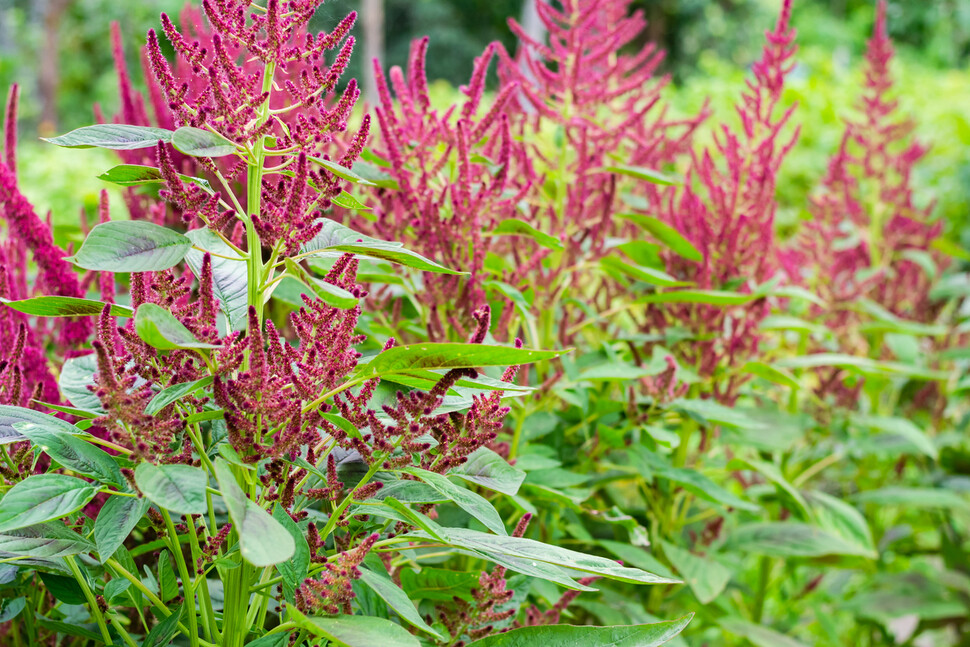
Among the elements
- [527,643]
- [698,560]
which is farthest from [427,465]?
[698,560]

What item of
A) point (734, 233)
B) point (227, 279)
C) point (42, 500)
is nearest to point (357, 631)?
point (42, 500)

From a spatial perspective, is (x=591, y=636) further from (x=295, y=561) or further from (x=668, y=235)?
(x=668, y=235)

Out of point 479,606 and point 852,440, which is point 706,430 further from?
point 479,606

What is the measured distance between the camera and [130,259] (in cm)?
64

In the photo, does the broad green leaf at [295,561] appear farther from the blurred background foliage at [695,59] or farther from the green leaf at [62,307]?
the blurred background foliage at [695,59]

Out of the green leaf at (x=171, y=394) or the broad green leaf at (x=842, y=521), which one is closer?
the green leaf at (x=171, y=394)

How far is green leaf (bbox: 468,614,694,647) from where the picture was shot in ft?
2.43

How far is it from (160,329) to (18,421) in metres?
0.19

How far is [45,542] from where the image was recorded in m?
0.70

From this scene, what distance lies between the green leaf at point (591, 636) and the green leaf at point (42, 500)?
15.9 inches

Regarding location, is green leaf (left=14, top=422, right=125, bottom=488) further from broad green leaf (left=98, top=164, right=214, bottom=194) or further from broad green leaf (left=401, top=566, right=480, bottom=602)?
broad green leaf (left=401, top=566, right=480, bottom=602)

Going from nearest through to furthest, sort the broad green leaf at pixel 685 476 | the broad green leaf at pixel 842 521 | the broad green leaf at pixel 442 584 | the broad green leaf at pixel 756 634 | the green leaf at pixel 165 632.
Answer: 1. the green leaf at pixel 165 632
2. the broad green leaf at pixel 442 584
3. the broad green leaf at pixel 685 476
4. the broad green leaf at pixel 756 634
5. the broad green leaf at pixel 842 521

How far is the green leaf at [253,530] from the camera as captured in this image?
53 centimetres

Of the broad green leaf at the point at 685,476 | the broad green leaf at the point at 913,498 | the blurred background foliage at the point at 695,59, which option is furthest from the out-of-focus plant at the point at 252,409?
the blurred background foliage at the point at 695,59
